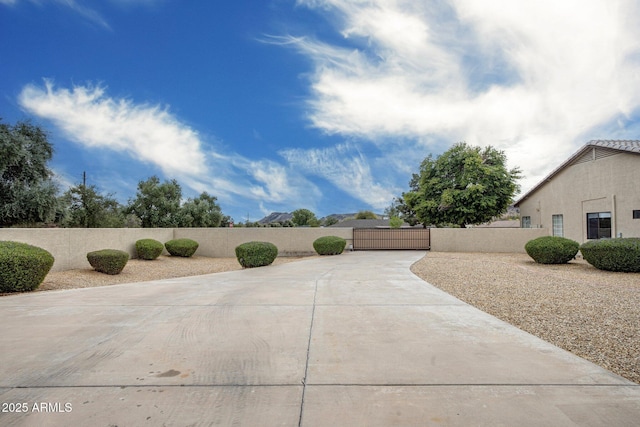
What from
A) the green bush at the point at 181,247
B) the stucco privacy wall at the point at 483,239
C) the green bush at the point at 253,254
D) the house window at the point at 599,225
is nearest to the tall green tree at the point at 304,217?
the stucco privacy wall at the point at 483,239

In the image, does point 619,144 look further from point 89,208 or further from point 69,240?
point 89,208

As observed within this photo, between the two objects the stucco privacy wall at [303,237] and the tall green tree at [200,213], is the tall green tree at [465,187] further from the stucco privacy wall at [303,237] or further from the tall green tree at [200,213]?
the tall green tree at [200,213]

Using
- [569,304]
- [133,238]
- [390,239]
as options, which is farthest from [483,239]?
[133,238]

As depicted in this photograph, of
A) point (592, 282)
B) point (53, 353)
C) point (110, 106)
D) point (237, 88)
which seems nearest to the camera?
point (53, 353)

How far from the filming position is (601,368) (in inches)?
144

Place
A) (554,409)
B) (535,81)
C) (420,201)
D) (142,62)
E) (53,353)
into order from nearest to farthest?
1. (554,409)
2. (53,353)
3. (535,81)
4. (142,62)
5. (420,201)

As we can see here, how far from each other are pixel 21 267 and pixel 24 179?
44.8 ft

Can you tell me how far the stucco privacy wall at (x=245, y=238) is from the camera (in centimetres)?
2139

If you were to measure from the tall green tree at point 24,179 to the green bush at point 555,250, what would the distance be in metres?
22.2

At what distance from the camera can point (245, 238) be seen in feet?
70.2

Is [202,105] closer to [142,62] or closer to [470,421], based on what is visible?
[142,62]

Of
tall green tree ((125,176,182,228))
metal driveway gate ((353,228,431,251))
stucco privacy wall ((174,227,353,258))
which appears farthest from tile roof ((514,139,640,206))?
tall green tree ((125,176,182,228))

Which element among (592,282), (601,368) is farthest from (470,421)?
(592,282)

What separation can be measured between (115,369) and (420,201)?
27.0 metres
